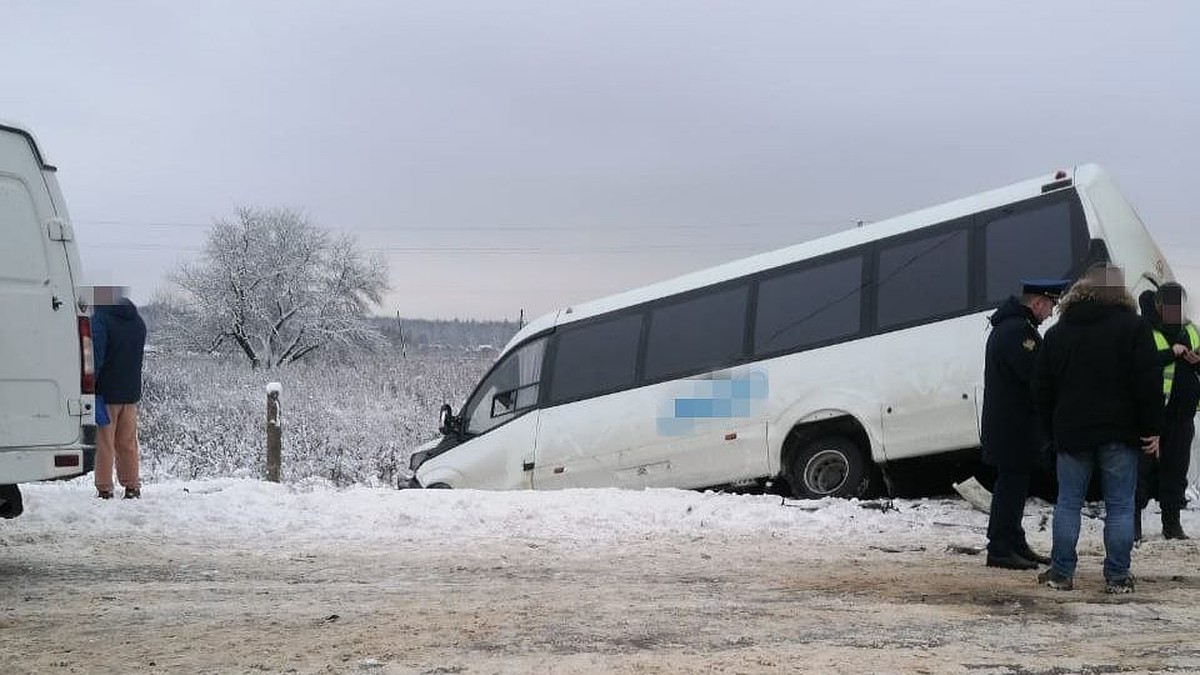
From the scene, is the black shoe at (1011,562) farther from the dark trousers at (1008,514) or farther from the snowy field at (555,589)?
the snowy field at (555,589)

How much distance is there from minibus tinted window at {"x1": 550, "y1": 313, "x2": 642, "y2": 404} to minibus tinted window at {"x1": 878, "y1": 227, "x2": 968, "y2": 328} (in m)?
2.70

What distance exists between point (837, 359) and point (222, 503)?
5.52 m

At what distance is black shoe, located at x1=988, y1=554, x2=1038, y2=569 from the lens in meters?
6.25

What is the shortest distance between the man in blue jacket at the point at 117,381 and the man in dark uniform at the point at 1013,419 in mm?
6724

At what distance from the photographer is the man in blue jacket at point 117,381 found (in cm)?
855

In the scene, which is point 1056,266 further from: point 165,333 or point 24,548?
point 165,333

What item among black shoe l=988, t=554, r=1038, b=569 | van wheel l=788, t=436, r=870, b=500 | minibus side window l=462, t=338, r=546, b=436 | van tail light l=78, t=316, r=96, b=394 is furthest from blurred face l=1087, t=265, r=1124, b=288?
minibus side window l=462, t=338, r=546, b=436

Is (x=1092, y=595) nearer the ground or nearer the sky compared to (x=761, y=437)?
nearer the ground

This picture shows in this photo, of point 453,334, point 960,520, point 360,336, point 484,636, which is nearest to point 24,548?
point 484,636

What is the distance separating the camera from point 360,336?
53625mm

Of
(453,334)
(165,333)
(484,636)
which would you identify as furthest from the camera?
(453,334)

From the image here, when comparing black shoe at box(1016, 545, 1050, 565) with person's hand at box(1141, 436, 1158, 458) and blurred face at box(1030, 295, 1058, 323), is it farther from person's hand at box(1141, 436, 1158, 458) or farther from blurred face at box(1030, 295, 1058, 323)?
blurred face at box(1030, 295, 1058, 323)

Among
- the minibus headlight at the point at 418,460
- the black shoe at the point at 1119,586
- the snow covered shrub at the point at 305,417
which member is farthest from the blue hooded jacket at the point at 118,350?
the black shoe at the point at 1119,586

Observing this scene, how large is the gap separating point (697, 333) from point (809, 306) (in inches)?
48.4
